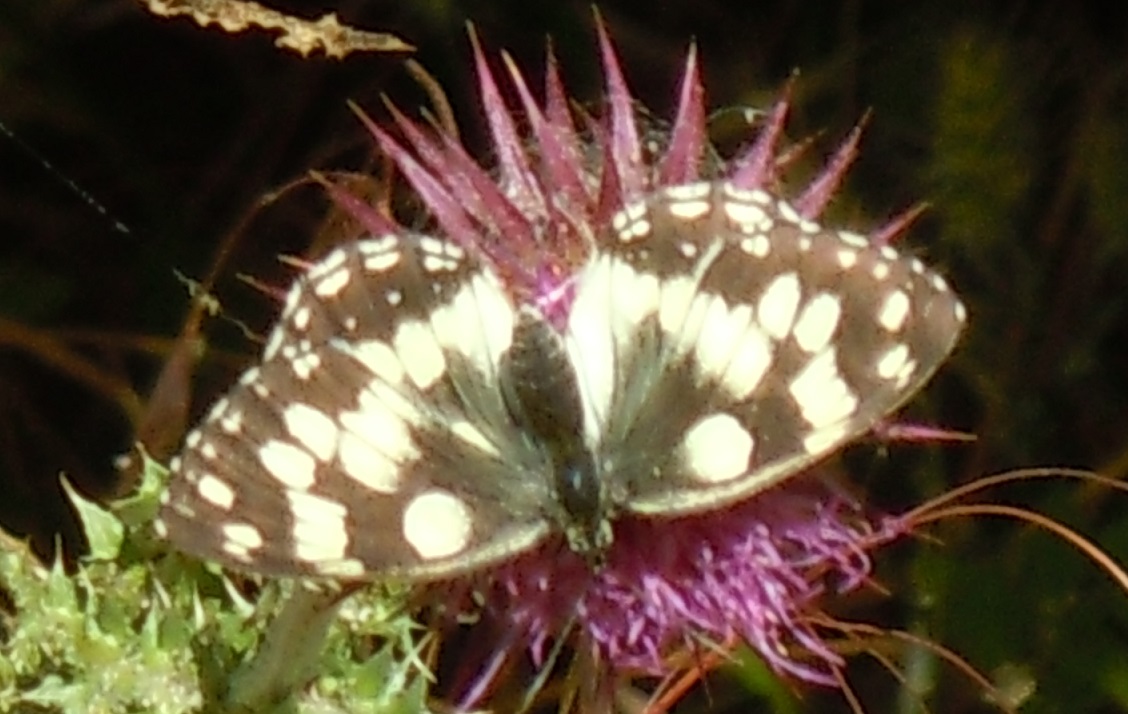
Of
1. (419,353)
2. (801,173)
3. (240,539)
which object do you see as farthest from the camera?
(801,173)

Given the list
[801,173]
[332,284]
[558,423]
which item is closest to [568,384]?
[558,423]

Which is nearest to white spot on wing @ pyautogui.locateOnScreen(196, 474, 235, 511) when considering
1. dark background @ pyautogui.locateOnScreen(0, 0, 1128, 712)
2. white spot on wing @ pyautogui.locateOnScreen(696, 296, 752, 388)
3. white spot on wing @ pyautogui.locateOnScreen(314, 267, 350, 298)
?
white spot on wing @ pyautogui.locateOnScreen(314, 267, 350, 298)

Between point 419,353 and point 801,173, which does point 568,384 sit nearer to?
point 419,353

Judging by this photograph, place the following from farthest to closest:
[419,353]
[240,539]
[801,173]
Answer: [801,173] → [419,353] → [240,539]

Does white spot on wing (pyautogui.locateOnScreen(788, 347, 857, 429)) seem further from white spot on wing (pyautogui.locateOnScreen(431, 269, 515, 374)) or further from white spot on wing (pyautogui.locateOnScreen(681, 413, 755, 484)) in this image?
white spot on wing (pyautogui.locateOnScreen(431, 269, 515, 374))

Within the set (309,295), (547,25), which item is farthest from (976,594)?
(309,295)

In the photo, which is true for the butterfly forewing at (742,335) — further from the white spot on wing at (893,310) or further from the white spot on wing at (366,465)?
the white spot on wing at (366,465)

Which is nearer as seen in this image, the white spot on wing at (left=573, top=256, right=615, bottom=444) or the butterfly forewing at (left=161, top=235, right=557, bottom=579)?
the butterfly forewing at (left=161, top=235, right=557, bottom=579)
